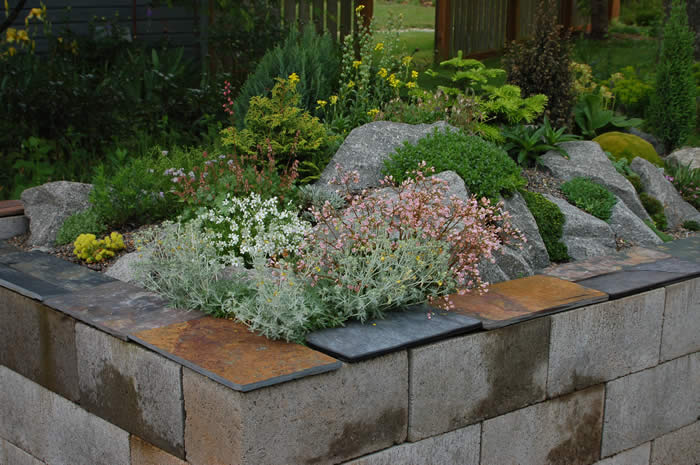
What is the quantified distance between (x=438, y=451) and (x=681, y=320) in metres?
1.62

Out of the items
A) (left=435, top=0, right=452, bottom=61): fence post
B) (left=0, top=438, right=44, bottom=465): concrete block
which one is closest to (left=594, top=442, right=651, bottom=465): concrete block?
(left=0, top=438, right=44, bottom=465): concrete block

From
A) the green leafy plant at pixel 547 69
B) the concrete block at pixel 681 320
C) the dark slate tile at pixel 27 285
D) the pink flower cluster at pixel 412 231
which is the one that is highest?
the green leafy plant at pixel 547 69

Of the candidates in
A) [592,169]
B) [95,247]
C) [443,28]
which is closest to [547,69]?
[592,169]

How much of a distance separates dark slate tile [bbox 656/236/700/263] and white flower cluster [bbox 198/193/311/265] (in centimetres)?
206

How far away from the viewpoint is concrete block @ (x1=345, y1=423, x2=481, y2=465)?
3.15 m

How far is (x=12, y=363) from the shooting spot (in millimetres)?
3922

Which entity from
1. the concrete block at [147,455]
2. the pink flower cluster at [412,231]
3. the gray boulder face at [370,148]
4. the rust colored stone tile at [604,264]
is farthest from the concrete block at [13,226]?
the rust colored stone tile at [604,264]

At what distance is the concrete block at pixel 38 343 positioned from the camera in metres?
3.53

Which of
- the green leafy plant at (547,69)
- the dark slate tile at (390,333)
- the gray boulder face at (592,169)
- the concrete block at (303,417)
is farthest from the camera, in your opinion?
the green leafy plant at (547,69)

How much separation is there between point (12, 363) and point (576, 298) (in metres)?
2.70

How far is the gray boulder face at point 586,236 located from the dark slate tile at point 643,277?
1.75 feet

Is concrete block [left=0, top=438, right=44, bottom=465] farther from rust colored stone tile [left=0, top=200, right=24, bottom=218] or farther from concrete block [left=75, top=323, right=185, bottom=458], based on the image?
rust colored stone tile [left=0, top=200, right=24, bottom=218]

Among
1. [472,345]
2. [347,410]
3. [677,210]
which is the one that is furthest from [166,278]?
[677,210]

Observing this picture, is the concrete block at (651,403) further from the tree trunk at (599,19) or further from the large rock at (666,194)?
the tree trunk at (599,19)
